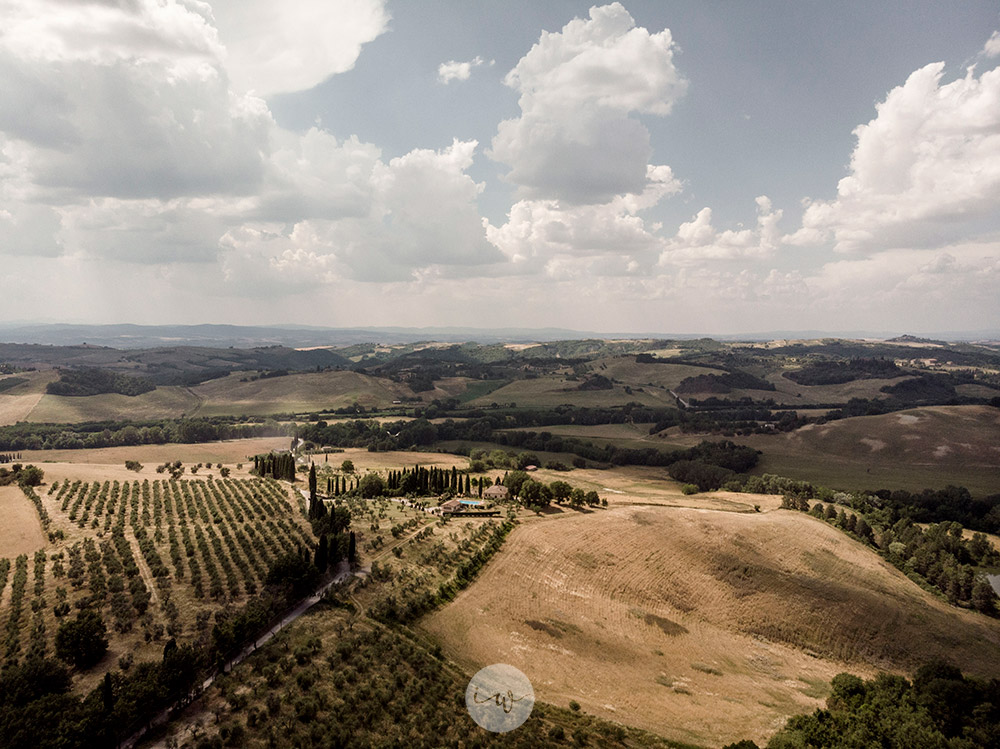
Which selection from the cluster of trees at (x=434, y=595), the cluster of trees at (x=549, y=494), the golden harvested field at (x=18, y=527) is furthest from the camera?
the cluster of trees at (x=549, y=494)

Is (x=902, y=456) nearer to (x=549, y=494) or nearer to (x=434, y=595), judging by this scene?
(x=549, y=494)

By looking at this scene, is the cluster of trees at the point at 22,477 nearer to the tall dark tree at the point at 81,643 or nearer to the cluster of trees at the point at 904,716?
the tall dark tree at the point at 81,643

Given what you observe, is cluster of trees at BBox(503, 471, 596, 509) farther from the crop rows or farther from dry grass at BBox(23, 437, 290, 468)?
dry grass at BBox(23, 437, 290, 468)

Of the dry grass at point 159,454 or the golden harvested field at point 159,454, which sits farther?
the golden harvested field at point 159,454

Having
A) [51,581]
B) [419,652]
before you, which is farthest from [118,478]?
[419,652]

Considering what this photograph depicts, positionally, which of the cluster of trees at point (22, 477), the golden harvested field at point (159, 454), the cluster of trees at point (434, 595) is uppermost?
the cluster of trees at point (22, 477)

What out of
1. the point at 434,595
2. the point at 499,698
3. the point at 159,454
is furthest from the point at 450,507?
the point at 159,454

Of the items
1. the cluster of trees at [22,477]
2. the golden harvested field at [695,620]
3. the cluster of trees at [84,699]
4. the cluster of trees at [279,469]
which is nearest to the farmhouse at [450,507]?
the golden harvested field at [695,620]
